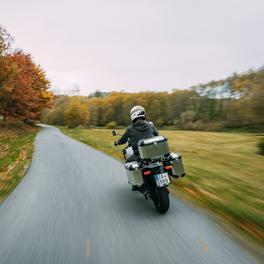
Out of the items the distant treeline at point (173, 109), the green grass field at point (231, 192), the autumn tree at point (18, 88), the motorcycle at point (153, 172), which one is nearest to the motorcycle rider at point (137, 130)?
the motorcycle at point (153, 172)

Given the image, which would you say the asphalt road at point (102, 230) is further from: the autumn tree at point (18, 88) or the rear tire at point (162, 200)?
the autumn tree at point (18, 88)

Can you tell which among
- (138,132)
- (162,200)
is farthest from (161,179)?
(138,132)

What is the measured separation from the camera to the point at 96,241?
13.5 ft

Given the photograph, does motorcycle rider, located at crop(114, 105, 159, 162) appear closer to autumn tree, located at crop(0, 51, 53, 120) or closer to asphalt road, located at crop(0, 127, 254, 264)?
asphalt road, located at crop(0, 127, 254, 264)

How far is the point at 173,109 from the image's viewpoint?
253 ft

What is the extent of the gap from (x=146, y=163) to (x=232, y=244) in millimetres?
2248

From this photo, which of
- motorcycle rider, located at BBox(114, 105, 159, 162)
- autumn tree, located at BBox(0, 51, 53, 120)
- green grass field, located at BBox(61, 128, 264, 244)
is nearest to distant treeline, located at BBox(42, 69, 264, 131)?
autumn tree, located at BBox(0, 51, 53, 120)

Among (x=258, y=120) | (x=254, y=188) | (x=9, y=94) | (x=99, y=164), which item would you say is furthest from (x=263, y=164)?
(x=9, y=94)

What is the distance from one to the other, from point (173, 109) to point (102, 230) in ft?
243

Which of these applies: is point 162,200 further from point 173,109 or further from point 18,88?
point 173,109

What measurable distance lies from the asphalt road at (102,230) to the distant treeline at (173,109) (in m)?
45.5

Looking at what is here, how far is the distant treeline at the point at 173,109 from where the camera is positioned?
58266mm

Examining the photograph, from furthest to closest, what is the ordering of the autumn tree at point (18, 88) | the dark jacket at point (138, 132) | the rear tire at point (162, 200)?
the autumn tree at point (18, 88) < the dark jacket at point (138, 132) < the rear tire at point (162, 200)

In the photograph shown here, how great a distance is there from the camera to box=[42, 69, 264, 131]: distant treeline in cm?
5827
